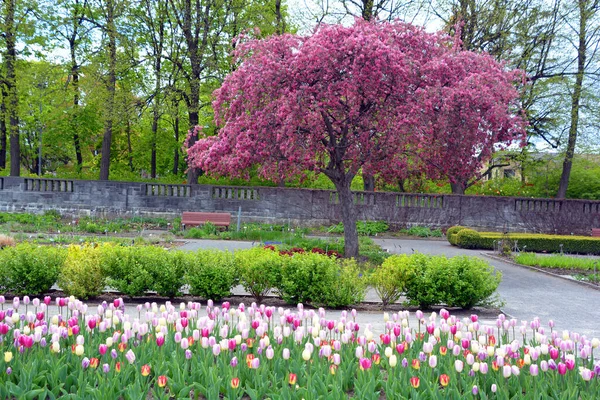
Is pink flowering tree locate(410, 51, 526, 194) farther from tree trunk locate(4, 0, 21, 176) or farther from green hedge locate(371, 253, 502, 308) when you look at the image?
tree trunk locate(4, 0, 21, 176)

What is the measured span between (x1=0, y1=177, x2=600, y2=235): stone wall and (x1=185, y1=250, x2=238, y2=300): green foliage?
621 inches

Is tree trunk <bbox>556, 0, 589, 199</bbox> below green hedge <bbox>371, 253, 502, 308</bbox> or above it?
above

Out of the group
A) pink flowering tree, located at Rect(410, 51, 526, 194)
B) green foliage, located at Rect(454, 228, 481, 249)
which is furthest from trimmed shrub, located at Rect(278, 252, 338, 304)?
green foliage, located at Rect(454, 228, 481, 249)

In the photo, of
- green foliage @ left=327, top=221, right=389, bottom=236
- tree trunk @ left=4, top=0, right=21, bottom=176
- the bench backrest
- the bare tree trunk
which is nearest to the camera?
the bench backrest

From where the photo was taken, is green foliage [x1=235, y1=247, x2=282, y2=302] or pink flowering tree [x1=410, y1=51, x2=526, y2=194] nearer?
green foliage [x1=235, y1=247, x2=282, y2=302]

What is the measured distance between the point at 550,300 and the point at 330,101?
617 centimetres

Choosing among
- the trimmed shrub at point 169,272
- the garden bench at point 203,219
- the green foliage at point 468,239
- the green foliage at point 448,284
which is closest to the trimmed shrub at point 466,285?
the green foliage at point 448,284

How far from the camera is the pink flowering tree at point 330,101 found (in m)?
11.8

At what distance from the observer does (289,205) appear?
959 inches

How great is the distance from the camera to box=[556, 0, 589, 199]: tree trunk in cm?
2598

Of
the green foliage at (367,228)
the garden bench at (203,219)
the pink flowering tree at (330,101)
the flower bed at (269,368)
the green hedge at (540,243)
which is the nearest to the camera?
the flower bed at (269,368)

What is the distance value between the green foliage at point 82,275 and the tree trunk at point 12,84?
19500 mm

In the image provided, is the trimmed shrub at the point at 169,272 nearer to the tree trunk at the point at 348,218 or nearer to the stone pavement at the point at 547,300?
the stone pavement at the point at 547,300

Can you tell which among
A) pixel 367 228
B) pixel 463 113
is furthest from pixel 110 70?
pixel 463 113
